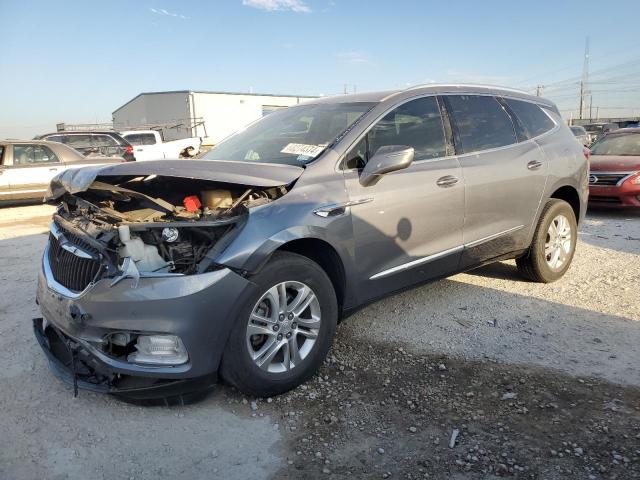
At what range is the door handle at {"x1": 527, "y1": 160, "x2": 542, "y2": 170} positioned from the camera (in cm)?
455

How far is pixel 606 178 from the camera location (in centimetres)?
877

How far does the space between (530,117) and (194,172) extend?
11.4ft

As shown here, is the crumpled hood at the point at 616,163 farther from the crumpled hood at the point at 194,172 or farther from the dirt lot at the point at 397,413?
the crumpled hood at the point at 194,172

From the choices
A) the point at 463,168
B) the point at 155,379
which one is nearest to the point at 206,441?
the point at 155,379

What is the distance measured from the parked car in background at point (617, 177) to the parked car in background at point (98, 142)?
37.6 feet

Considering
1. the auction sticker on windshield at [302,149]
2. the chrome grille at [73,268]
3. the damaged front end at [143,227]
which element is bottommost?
the chrome grille at [73,268]

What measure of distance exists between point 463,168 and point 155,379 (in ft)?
8.90

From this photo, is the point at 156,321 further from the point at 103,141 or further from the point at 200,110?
the point at 200,110

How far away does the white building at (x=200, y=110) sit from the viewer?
32562 millimetres

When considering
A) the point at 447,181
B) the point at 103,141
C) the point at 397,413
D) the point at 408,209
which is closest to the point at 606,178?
the point at 447,181

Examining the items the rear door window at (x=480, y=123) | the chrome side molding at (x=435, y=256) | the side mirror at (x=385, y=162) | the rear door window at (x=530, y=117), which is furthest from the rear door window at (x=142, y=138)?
the side mirror at (x=385, y=162)

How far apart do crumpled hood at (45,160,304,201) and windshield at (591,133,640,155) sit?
8.85 meters

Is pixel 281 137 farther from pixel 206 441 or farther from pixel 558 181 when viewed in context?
pixel 558 181

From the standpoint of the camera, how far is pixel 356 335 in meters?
3.92
